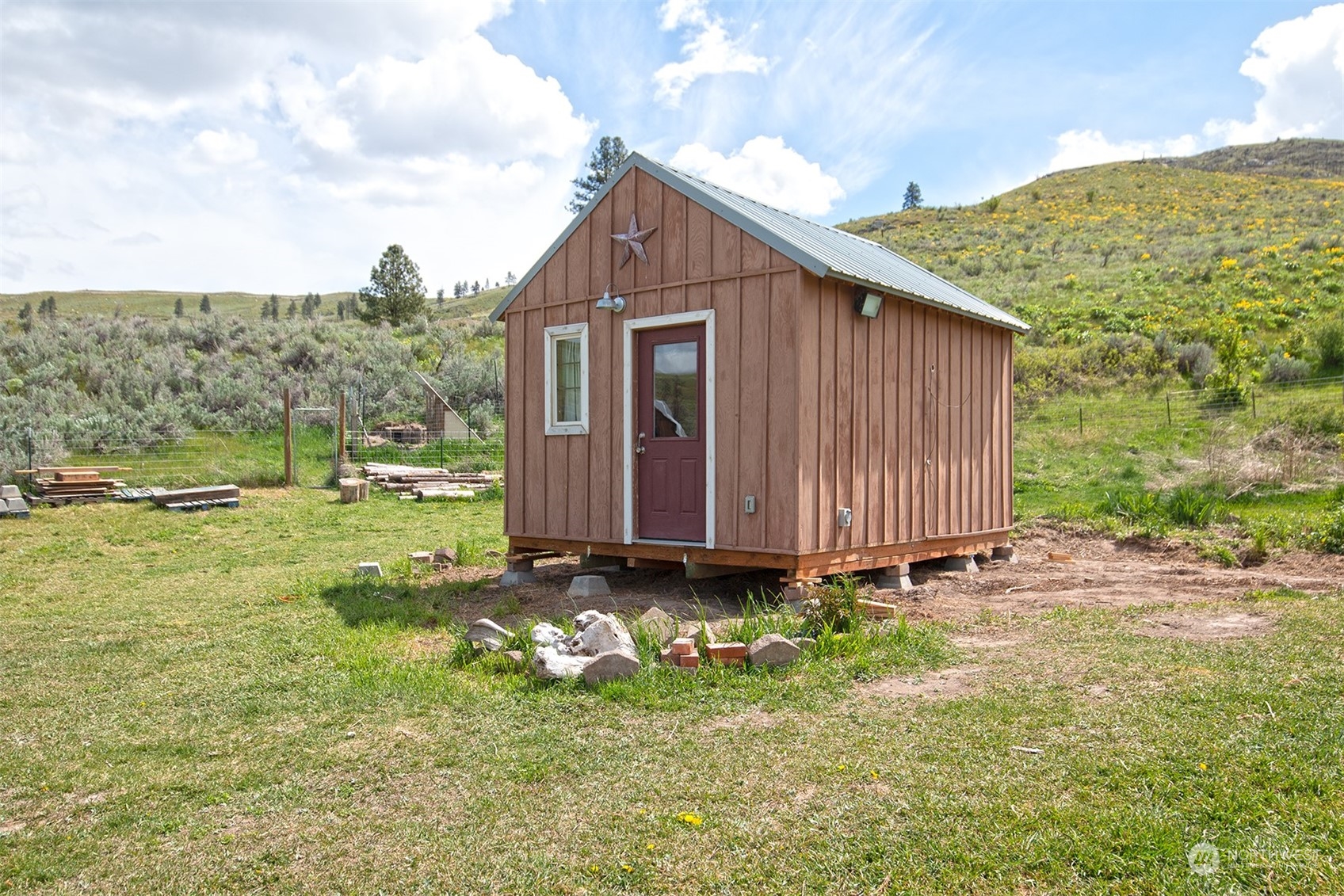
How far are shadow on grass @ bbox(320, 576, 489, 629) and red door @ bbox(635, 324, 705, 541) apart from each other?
1.92 m

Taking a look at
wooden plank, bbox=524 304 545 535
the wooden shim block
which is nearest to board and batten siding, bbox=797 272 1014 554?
the wooden shim block

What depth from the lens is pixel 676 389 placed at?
873cm

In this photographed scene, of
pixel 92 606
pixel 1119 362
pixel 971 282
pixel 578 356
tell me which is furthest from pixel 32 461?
pixel 971 282

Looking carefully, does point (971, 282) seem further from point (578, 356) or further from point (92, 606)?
point (92, 606)

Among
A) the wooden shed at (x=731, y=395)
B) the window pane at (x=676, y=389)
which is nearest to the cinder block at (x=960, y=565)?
the wooden shed at (x=731, y=395)

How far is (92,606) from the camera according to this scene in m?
8.66

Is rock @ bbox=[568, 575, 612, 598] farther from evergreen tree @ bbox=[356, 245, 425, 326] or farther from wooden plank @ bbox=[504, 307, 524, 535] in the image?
evergreen tree @ bbox=[356, 245, 425, 326]

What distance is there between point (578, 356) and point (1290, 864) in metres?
7.47

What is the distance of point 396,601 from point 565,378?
2758 millimetres

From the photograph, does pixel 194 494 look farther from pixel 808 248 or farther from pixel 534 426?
pixel 808 248

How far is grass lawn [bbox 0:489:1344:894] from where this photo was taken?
3309 millimetres

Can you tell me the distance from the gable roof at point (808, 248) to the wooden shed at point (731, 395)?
0.10 ft

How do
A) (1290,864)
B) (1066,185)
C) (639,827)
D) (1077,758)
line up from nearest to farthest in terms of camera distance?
(1290,864) < (639,827) < (1077,758) < (1066,185)

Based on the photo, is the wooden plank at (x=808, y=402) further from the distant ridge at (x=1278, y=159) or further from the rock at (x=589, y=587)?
the distant ridge at (x=1278, y=159)
